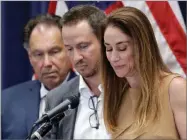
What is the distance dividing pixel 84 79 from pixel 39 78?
0.39 m

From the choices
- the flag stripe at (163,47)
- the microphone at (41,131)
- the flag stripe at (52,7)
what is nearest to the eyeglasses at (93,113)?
the microphone at (41,131)

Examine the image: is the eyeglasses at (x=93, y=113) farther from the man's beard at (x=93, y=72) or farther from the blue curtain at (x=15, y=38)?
the blue curtain at (x=15, y=38)

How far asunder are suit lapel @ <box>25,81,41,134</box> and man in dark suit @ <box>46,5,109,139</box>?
0.88ft

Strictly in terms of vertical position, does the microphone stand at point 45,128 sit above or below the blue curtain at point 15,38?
below

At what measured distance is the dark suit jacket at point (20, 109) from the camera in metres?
1.74

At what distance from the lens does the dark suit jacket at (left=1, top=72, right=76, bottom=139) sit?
1.74m

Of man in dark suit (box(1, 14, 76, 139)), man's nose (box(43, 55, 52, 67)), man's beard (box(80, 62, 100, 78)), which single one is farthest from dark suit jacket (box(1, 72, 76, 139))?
man's beard (box(80, 62, 100, 78))

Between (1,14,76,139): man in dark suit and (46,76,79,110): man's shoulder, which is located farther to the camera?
(1,14,76,139): man in dark suit

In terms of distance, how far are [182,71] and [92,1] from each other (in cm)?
48

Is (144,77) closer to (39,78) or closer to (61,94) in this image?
(61,94)

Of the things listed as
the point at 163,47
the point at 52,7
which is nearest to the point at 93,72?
the point at 163,47

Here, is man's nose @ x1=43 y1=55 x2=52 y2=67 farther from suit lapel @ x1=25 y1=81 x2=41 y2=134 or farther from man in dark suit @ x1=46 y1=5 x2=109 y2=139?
man in dark suit @ x1=46 y1=5 x2=109 y2=139

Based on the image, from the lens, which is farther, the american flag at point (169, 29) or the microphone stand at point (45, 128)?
the american flag at point (169, 29)

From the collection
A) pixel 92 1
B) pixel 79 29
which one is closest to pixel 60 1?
pixel 92 1
